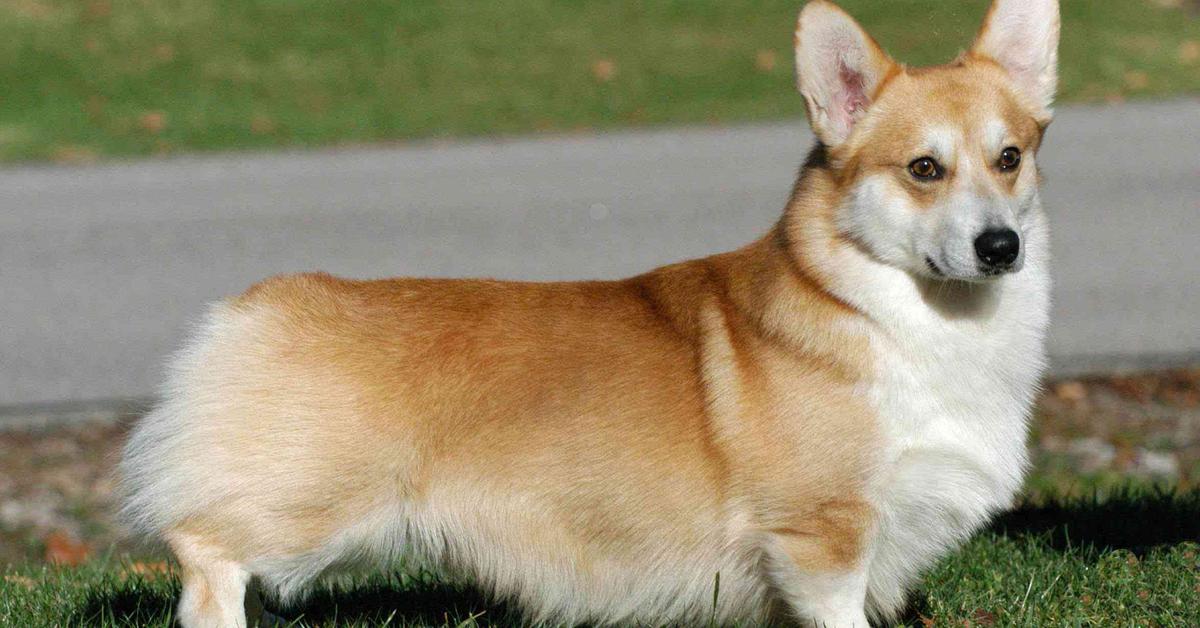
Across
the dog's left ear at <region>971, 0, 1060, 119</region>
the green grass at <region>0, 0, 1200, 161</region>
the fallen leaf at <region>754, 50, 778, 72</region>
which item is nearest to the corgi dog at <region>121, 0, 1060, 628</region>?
the dog's left ear at <region>971, 0, 1060, 119</region>

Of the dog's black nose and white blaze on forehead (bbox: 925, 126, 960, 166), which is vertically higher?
white blaze on forehead (bbox: 925, 126, 960, 166)

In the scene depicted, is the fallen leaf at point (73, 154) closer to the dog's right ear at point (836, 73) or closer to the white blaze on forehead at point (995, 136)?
the dog's right ear at point (836, 73)

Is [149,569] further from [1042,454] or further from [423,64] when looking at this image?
[423,64]

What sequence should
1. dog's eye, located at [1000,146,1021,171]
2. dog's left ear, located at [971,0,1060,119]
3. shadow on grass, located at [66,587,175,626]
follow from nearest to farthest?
dog's eye, located at [1000,146,1021,171]
dog's left ear, located at [971,0,1060,119]
shadow on grass, located at [66,587,175,626]

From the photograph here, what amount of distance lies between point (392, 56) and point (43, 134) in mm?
3913

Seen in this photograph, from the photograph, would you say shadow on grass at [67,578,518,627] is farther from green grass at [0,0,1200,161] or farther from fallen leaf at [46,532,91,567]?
green grass at [0,0,1200,161]

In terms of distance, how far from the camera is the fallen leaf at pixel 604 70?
1539 cm

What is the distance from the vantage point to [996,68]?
4051 millimetres

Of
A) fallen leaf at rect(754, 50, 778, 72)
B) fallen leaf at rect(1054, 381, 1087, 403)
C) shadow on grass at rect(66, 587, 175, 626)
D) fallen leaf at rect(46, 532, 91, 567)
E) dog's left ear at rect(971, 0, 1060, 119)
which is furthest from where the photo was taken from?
fallen leaf at rect(754, 50, 778, 72)

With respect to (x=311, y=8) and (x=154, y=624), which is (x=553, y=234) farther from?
(x=311, y=8)

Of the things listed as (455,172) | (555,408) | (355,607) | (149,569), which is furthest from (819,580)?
(455,172)

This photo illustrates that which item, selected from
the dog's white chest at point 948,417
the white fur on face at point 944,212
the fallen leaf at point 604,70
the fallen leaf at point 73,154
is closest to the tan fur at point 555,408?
the dog's white chest at point 948,417

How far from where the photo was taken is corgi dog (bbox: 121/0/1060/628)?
12.0ft

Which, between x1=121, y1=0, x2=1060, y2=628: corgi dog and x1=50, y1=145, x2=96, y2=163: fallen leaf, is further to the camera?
x1=50, y1=145, x2=96, y2=163: fallen leaf
